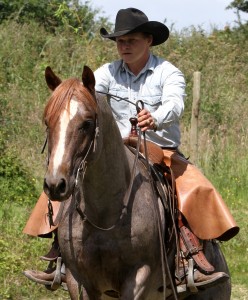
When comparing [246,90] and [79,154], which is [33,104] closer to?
[246,90]

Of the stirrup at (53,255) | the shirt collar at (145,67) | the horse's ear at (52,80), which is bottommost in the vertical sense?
the stirrup at (53,255)

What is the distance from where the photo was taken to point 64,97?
15.8ft

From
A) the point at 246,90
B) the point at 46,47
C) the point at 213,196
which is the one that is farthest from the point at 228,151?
the point at 213,196

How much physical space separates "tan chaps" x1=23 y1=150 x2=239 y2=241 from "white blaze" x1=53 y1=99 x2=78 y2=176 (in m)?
1.45

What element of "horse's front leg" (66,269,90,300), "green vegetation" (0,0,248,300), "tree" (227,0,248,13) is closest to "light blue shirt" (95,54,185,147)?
"horse's front leg" (66,269,90,300)

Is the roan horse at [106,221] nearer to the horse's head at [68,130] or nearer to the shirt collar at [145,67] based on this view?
the horse's head at [68,130]

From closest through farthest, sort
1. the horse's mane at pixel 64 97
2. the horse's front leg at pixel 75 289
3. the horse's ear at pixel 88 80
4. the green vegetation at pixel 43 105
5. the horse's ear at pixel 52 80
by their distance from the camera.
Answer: the horse's mane at pixel 64 97
the horse's ear at pixel 88 80
the horse's ear at pixel 52 80
the horse's front leg at pixel 75 289
the green vegetation at pixel 43 105

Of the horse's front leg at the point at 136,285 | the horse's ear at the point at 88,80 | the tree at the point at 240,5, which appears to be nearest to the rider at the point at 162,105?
the horse's front leg at the point at 136,285

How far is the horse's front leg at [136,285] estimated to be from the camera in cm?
525

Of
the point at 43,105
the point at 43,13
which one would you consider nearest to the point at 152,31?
the point at 43,105

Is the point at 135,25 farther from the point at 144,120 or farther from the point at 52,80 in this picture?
the point at 52,80

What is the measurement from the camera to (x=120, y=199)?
5.41 meters

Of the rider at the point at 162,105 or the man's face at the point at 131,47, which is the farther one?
the man's face at the point at 131,47

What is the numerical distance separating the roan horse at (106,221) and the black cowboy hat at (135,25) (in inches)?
39.6
